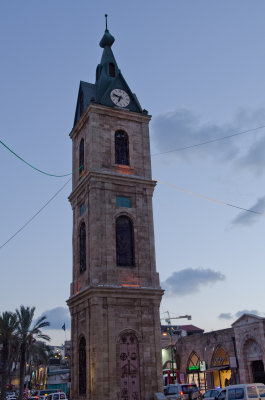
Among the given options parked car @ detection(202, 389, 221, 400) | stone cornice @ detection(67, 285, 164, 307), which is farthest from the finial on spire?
parked car @ detection(202, 389, 221, 400)

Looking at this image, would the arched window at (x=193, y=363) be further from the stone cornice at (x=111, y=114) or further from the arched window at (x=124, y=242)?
the stone cornice at (x=111, y=114)

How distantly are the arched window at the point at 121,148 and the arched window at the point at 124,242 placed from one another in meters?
4.61

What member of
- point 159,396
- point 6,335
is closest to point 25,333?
point 6,335

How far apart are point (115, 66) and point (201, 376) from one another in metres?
34.6

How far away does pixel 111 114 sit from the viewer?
→ 108 ft

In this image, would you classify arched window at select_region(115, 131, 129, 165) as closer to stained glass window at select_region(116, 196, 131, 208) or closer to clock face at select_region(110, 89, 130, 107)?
clock face at select_region(110, 89, 130, 107)

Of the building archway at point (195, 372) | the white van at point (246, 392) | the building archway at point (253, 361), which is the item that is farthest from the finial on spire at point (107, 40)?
the building archway at point (195, 372)

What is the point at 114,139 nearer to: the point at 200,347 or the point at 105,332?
the point at 105,332

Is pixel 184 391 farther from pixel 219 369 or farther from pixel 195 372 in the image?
pixel 195 372

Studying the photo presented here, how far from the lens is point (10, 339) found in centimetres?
4106

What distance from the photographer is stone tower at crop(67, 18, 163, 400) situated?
87.7ft

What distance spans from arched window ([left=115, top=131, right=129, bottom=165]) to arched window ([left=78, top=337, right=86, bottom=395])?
13.1m

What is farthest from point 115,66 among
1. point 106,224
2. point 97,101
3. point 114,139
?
point 106,224

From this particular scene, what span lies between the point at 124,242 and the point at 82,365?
8599 mm
